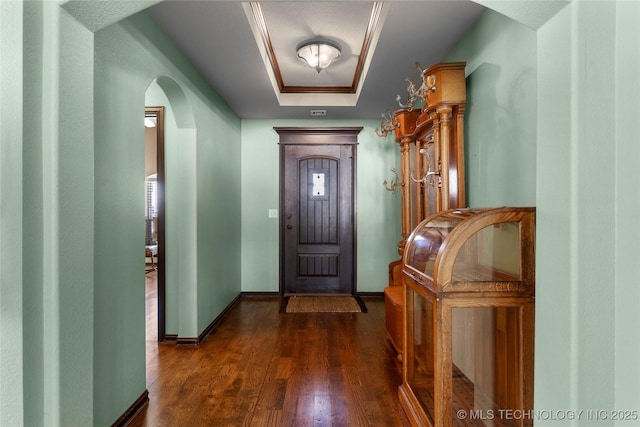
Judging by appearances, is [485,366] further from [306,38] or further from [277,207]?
[277,207]

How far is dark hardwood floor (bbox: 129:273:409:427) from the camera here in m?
1.84

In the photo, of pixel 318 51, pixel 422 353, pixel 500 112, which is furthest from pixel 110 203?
pixel 500 112

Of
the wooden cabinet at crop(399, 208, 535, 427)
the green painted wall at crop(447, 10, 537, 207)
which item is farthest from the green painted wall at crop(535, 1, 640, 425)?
the green painted wall at crop(447, 10, 537, 207)

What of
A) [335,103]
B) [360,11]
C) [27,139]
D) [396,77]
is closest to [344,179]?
[335,103]

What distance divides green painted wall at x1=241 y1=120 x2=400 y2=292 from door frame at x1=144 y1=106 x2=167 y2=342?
1454 mm

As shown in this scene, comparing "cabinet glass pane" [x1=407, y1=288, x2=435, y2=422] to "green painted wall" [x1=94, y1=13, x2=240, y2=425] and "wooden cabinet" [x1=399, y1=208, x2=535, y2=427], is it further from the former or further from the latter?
"green painted wall" [x1=94, y1=13, x2=240, y2=425]

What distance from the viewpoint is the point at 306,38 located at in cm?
270

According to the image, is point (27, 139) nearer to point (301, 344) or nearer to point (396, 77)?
point (301, 344)

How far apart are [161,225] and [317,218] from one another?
1.98 meters

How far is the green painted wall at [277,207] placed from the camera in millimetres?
4305

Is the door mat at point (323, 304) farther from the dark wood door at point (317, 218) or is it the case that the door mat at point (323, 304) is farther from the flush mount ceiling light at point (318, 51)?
the flush mount ceiling light at point (318, 51)

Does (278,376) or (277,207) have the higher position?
(277,207)

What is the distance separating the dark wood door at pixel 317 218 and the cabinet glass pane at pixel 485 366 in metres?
2.82

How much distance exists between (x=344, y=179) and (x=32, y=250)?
3532 millimetres
